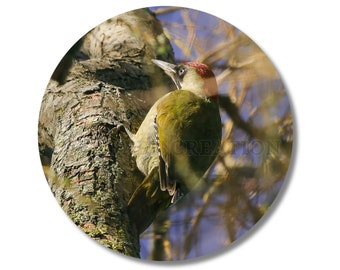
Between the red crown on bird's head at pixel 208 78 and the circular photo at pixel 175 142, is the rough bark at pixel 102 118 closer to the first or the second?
the circular photo at pixel 175 142

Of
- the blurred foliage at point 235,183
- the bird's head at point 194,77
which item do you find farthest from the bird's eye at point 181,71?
the blurred foliage at point 235,183

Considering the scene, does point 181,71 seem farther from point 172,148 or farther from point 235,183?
point 235,183

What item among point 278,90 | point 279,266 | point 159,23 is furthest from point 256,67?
point 279,266

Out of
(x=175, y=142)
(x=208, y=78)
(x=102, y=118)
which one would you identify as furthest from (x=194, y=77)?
(x=102, y=118)

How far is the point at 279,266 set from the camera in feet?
6.24

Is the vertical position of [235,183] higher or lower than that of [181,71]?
lower

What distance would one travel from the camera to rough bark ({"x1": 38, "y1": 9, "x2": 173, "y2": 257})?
1.87 meters

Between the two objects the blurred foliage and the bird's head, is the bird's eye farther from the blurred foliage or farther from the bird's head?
the blurred foliage

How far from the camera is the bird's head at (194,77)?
189cm

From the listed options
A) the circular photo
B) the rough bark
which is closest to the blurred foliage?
the circular photo

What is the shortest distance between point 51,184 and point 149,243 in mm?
405

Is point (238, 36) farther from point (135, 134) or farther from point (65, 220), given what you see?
point (65, 220)

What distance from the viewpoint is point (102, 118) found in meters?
1.92

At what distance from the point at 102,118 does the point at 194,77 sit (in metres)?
0.35
